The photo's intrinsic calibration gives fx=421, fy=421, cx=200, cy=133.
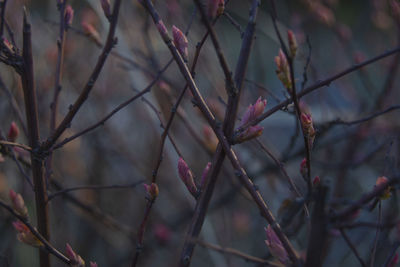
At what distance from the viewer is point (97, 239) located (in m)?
3.90

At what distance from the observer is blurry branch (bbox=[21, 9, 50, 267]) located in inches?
45.9

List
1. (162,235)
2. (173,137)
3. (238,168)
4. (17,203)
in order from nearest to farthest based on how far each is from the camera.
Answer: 1. (238,168)
2. (17,203)
3. (173,137)
4. (162,235)

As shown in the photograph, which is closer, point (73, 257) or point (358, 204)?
point (358, 204)

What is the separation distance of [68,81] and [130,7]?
30.8 inches

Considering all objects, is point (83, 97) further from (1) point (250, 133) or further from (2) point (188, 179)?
(1) point (250, 133)

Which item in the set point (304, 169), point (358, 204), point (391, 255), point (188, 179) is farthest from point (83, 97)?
point (391, 255)

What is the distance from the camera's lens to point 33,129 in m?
1.23

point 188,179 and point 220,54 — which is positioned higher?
point 220,54

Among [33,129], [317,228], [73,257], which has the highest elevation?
[33,129]

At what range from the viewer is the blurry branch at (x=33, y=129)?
117 centimetres

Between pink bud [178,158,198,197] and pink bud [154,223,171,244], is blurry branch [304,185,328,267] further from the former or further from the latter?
pink bud [154,223,171,244]

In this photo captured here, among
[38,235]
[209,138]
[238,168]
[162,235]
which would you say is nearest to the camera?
[238,168]

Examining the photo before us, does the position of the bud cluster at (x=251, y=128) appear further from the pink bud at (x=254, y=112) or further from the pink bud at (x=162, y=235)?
the pink bud at (x=162, y=235)

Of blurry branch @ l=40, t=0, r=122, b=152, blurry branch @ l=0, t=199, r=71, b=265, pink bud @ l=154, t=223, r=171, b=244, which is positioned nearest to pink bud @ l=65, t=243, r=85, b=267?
blurry branch @ l=0, t=199, r=71, b=265
